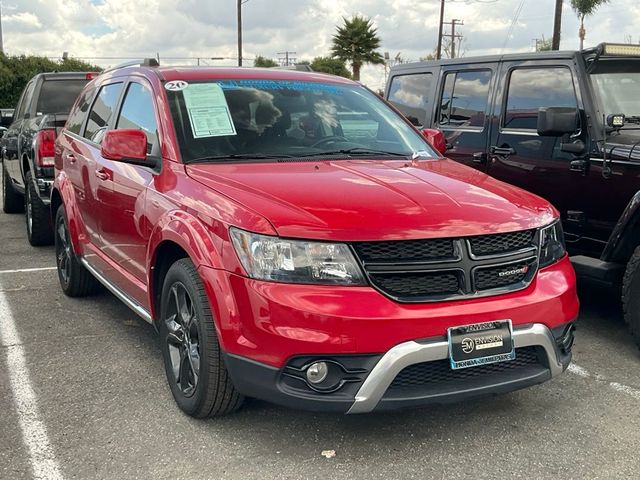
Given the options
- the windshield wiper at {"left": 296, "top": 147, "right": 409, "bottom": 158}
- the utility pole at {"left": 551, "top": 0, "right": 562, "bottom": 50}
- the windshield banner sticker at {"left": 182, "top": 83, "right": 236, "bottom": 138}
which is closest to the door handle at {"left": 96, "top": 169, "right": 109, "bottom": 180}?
the windshield banner sticker at {"left": 182, "top": 83, "right": 236, "bottom": 138}

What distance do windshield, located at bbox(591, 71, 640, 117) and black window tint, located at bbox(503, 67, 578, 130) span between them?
0.18 meters

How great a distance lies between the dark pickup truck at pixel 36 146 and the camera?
7.27m

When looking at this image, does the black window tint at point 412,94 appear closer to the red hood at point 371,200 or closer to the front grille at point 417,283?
the red hood at point 371,200

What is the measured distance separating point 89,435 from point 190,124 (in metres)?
1.66

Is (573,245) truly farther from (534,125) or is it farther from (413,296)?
(413,296)

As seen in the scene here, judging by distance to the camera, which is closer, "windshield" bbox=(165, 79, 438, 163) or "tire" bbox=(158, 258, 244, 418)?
"tire" bbox=(158, 258, 244, 418)

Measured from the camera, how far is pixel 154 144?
3.87 m

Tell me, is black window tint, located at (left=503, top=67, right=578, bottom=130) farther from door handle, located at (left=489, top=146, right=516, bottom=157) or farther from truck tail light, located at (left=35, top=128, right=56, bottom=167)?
truck tail light, located at (left=35, top=128, right=56, bottom=167)

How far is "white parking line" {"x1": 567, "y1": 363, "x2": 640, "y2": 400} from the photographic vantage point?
12.7ft

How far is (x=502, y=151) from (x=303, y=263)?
3221 millimetres

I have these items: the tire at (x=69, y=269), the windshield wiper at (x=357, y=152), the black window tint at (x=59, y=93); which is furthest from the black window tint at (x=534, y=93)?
the black window tint at (x=59, y=93)

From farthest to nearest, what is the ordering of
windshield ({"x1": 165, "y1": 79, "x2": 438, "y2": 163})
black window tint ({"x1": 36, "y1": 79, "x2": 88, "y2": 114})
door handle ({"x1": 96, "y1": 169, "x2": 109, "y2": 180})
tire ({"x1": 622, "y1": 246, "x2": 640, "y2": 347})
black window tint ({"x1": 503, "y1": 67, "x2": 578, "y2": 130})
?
1. black window tint ({"x1": 36, "y1": 79, "x2": 88, "y2": 114})
2. black window tint ({"x1": 503, "y1": 67, "x2": 578, "y2": 130})
3. door handle ({"x1": 96, "y1": 169, "x2": 109, "y2": 180})
4. tire ({"x1": 622, "y1": 246, "x2": 640, "y2": 347})
5. windshield ({"x1": 165, "y1": 79, "x2": 438, "y2": 163})

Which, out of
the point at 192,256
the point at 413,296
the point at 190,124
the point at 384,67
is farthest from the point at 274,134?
the point at 384,67

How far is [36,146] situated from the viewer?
23.9 feet
